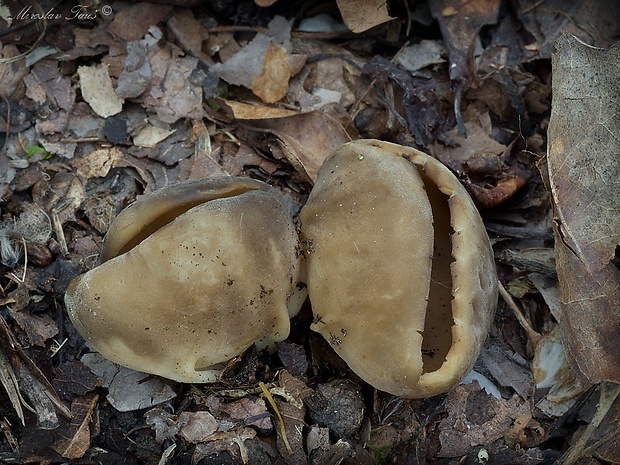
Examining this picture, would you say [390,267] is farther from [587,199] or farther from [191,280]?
[587,199]

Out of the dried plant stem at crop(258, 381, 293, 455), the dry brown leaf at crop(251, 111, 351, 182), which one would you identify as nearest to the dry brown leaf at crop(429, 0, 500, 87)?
the dry brown leaf at crop(251, 111, 351, 182)

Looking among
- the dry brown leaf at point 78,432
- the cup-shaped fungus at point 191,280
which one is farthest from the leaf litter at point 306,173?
the cup-shaped fungus at point 191,280

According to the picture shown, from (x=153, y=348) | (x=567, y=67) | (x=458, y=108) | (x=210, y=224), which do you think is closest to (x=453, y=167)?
(x=458, y=108)

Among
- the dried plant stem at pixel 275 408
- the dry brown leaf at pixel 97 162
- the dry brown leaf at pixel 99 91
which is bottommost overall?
the dried plant stem at pixel 275 408

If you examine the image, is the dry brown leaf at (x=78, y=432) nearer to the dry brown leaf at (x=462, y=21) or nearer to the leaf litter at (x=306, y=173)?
the leaf litter at (x=306, y=173)

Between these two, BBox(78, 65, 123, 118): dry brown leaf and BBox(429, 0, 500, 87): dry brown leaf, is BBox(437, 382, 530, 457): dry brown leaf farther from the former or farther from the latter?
BBox(78, 65, 123, 118): dry brown leaf

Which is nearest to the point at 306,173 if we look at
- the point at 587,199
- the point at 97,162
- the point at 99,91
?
the point at 97,162

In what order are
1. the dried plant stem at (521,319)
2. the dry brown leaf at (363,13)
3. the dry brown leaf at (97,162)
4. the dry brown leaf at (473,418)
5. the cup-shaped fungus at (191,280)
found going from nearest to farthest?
the cup-shaped fungus at (191,280) < the dry brown leaf at (473,418) < the dried plant stem at (521,319) < the dry brown leaf at (97,162) < the dry brown leaf at (363,13)

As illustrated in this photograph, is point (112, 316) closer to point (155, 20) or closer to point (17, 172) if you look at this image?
point (17, 172)
